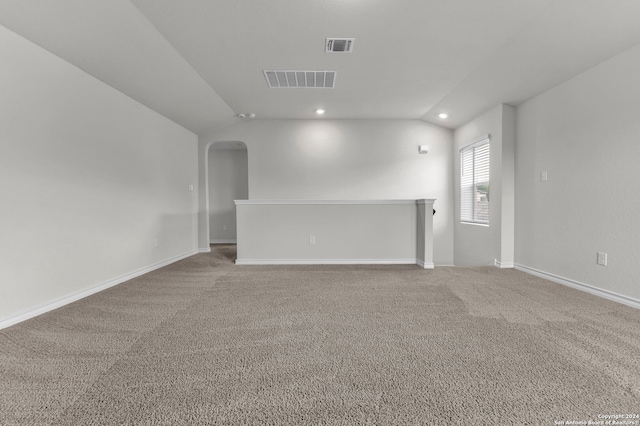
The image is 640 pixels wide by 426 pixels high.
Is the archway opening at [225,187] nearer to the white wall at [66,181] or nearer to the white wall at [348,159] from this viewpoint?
the white wall at [348,159]

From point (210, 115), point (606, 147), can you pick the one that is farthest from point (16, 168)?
point (606, 147)

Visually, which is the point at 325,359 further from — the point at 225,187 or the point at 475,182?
the point at 225,187

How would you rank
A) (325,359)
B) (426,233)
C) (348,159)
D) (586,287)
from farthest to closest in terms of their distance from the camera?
(348,159) → (426,233) → (586,287) → (325,359)

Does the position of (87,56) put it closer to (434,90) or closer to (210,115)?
(210,115)

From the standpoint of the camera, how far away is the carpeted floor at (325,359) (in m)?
1.29

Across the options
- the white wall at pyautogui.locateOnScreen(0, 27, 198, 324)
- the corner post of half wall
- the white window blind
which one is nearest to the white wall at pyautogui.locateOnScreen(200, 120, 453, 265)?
the white window blind

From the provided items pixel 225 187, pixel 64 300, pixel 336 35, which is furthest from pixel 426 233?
pixel 225 187

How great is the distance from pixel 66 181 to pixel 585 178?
530 cm

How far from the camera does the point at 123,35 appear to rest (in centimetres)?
267

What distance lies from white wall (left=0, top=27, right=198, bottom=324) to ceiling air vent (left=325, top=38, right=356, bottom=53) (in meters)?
2.56

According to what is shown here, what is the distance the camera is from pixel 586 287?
311cm

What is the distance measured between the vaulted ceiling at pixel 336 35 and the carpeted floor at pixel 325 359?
2.40 meters

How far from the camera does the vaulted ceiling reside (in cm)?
240

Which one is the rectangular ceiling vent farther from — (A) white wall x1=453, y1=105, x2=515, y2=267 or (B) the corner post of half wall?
(A) white wall x1=453, y1=105, x2=515, y2=267
